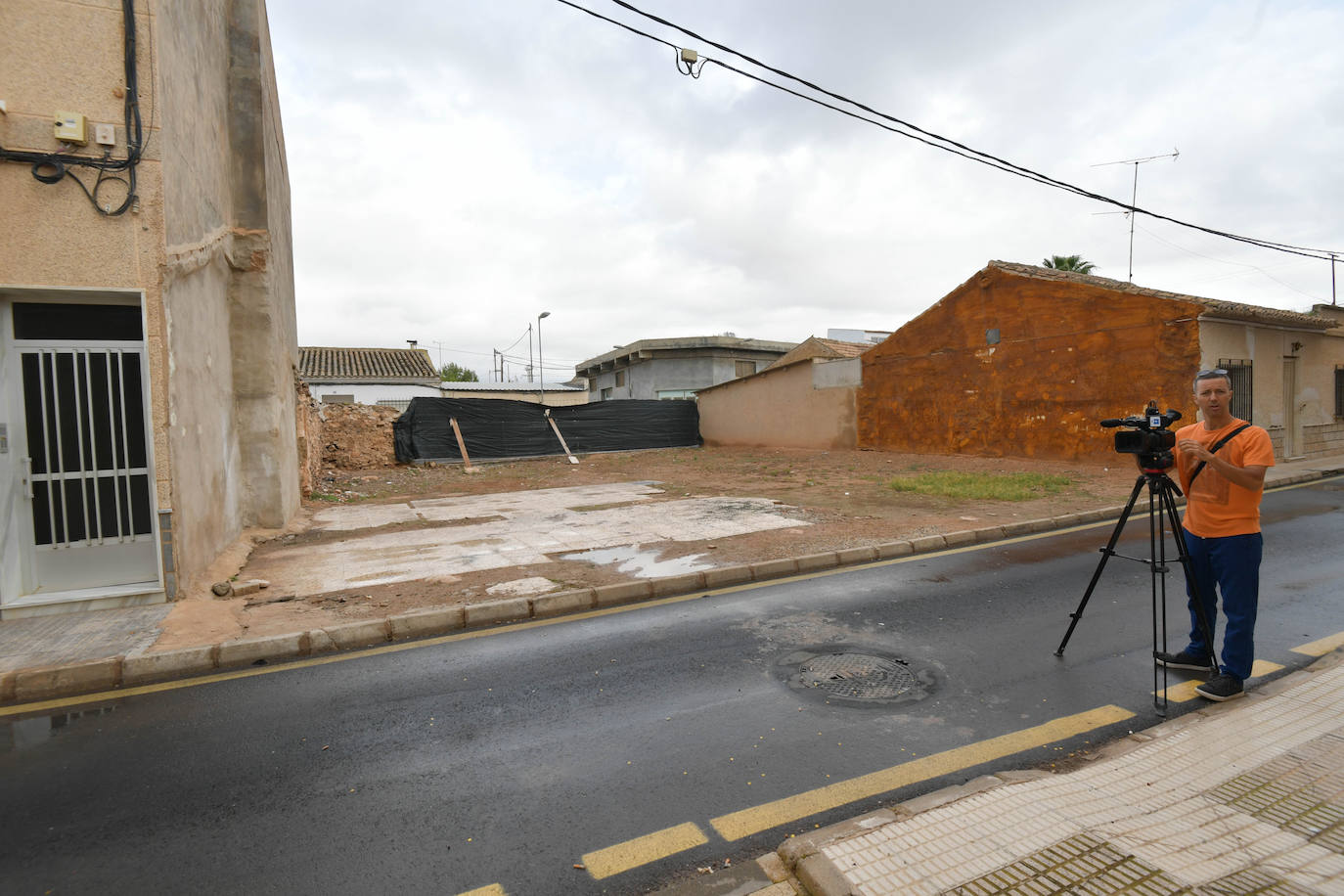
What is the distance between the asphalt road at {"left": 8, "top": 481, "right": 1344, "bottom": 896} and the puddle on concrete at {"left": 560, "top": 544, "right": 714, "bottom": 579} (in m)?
1.14

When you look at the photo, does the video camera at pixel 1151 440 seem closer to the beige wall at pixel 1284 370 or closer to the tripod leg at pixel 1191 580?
the tripod leg at pixel 1191 580

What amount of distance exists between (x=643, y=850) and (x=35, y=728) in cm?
388

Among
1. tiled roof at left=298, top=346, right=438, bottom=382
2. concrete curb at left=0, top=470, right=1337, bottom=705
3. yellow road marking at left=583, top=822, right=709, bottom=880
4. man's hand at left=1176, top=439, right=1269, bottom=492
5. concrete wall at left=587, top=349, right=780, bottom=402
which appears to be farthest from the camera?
concrete wall at left=587, top=349, right=780, bottom=402

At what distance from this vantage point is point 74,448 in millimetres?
6246

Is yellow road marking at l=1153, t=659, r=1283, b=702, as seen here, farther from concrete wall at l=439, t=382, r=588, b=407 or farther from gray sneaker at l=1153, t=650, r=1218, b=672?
concrete wall at l=439, t=382, r=588, b=407

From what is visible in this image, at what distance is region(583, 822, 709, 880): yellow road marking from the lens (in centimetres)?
252

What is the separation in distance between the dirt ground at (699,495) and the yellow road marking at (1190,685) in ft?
12.7

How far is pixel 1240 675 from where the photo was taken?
3.59 metres

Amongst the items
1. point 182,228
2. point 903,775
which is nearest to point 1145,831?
point 903,775

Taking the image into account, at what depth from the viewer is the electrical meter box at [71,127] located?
5590mm

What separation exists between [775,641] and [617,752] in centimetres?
184

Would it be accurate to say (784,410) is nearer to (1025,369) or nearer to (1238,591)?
(1025,369)

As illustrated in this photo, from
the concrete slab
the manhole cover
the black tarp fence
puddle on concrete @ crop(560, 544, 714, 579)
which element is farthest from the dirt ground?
the manhole cover

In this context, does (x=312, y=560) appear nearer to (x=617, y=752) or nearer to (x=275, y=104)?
(x=617, y=752)
